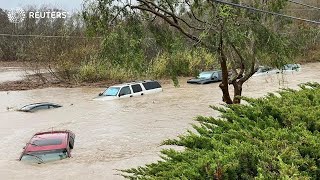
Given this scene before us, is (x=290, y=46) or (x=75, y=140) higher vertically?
(x=290, y=46)

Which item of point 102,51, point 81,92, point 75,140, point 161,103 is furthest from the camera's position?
point 81,92

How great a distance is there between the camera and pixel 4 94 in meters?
31.8

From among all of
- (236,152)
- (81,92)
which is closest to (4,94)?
(81,92)

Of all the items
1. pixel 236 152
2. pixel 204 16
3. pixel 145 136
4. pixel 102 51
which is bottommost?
pixel 145 136

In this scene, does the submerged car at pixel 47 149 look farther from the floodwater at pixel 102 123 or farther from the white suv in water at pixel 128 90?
the white suv in water at pixel 128 90

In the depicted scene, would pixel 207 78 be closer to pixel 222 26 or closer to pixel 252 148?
pixel 222 26

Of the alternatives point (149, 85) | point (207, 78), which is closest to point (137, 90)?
point (149, 85)

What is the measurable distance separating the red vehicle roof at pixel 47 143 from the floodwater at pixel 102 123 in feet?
1.70

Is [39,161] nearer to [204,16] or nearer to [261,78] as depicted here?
[204,16]

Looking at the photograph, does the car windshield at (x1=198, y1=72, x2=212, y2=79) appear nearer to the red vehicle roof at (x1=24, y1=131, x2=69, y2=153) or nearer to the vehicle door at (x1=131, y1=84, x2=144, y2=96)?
the vehicle door at (x1=131, y1=84, x2=144, y2=96)

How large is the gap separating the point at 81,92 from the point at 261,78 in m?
12.8

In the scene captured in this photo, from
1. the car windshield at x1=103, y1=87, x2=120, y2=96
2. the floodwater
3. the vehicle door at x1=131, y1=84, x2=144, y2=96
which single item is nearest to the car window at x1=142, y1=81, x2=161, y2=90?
the vehicle door at x1=131, y1=84, x2=144, y2=96

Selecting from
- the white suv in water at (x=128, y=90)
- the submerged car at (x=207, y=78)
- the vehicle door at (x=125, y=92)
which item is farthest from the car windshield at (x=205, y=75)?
the vehicle door at (x=125, y=92)

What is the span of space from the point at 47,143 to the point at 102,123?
21.7 feet
